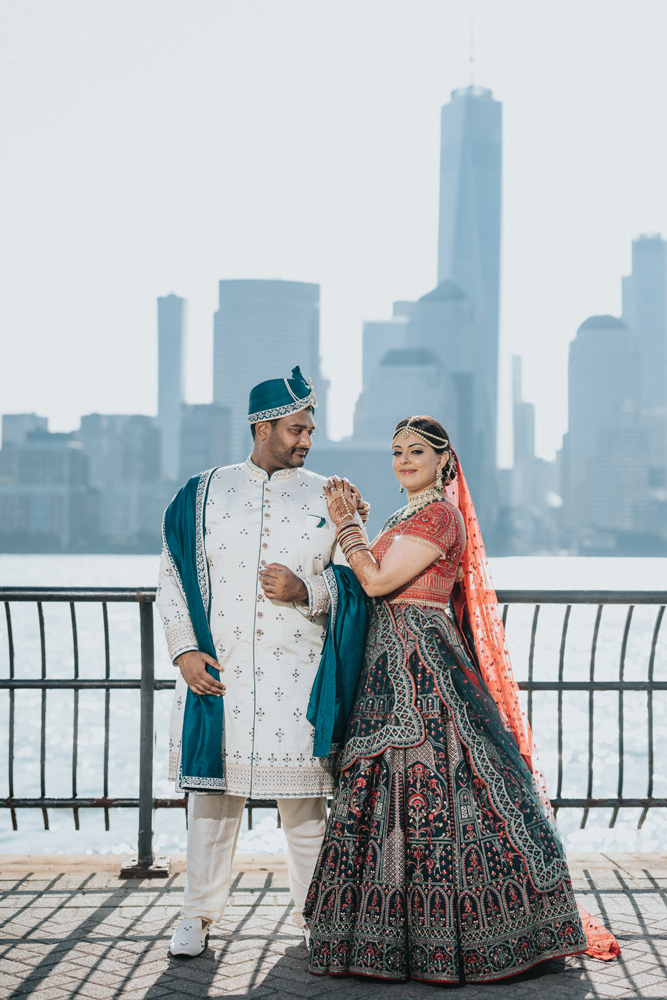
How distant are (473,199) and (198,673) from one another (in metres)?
159

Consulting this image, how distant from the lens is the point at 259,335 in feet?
404

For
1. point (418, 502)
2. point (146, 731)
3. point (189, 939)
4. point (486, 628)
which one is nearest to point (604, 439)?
point (146, 731)

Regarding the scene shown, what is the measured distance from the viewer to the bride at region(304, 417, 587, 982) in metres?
3.02

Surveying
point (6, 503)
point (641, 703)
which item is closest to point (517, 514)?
point (6, 503)

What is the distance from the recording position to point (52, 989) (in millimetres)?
2973

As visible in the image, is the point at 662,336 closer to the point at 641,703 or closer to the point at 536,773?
the point at 641,703

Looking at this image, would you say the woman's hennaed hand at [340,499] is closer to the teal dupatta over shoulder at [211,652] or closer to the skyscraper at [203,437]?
the teal dupatta over shoulder at [211,652]

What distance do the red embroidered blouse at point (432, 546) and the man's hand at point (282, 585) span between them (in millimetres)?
293

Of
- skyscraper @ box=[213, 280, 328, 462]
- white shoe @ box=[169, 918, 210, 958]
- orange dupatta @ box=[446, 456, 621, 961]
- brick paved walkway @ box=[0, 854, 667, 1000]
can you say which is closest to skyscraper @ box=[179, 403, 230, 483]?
skyscraper @ box=[213, 280, 328, 462]

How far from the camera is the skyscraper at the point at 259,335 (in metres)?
122

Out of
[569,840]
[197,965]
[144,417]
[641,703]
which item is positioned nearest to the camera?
[197,965]

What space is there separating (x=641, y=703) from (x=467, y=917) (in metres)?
35.7

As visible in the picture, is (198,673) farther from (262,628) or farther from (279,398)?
(279,398)

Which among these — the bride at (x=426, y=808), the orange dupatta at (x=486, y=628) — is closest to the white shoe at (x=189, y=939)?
the bride at (x=426, y=808)
